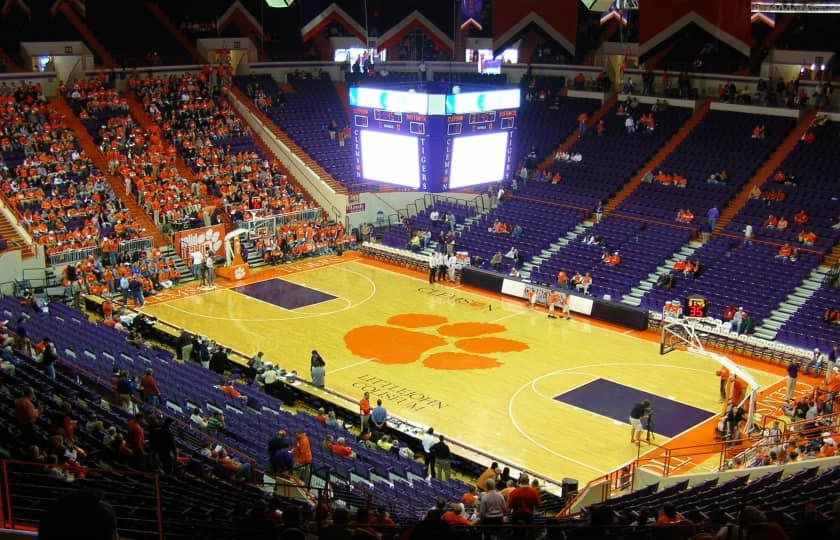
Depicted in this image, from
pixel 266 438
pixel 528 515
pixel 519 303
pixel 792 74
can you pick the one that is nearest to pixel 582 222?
pixel 519 303

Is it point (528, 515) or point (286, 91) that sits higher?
point (286, 91)

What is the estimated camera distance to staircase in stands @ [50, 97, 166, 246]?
36344 mm

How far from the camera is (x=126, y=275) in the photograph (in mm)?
32906

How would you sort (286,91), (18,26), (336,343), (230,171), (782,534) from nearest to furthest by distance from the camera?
(782,534) → (336,343) → (230,171) → (18,26) → (286,91)

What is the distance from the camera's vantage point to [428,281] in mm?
35625

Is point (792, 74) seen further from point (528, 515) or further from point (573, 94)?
point (528, 515)

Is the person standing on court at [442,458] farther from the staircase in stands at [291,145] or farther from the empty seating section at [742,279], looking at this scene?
the staircase in stands at [291,145]

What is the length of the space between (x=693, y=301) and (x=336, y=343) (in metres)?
11.4

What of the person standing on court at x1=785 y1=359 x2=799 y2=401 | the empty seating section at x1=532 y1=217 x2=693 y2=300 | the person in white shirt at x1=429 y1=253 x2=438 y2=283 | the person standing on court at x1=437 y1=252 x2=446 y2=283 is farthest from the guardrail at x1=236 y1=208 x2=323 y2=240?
the person standing on court at x1=785 y1=359 x2=799 y2=401

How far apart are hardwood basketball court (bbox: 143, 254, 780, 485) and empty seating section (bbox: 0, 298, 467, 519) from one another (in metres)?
3.47

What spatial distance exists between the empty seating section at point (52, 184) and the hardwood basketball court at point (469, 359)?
158 inches

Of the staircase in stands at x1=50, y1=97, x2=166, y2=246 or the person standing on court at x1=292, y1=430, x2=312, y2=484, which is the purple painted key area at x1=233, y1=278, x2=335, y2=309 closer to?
the staircase in stands at x1=50, y1=97, x2=166, y2=246

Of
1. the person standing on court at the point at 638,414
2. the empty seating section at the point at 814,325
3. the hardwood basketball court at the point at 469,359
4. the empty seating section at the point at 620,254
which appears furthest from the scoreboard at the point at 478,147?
the empty seating section at the point at 814,325

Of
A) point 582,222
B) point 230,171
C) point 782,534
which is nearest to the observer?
point 782,534
